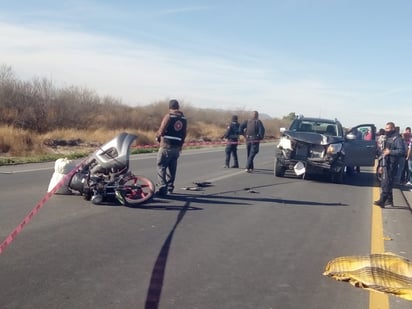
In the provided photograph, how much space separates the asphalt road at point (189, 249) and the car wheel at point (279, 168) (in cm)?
370

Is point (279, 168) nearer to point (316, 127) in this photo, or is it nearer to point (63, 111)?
point (316, 127)

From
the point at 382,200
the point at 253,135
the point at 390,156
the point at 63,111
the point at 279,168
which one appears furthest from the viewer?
the point at 63,111

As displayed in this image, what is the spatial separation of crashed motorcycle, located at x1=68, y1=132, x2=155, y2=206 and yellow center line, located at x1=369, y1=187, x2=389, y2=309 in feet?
12.4

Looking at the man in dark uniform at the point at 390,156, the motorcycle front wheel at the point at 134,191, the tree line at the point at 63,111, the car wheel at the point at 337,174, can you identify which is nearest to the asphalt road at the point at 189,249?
the motorcycle front wheel at the point at 134,191

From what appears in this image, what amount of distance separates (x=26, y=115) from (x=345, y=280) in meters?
37.2

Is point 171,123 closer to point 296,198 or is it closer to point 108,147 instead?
point 108,147

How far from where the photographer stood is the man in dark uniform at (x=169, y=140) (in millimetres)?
10383

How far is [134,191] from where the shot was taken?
934 cm

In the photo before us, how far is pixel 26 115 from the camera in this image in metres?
39.4

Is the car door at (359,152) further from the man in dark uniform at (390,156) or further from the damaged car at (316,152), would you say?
the man in dark uniform at (390,156)

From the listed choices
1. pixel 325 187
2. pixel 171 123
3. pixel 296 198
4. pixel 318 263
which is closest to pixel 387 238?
pixel 318 263

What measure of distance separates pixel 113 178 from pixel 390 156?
546cm

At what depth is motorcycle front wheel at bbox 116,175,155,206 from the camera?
29.9 ft

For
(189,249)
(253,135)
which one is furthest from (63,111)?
(189,249)
